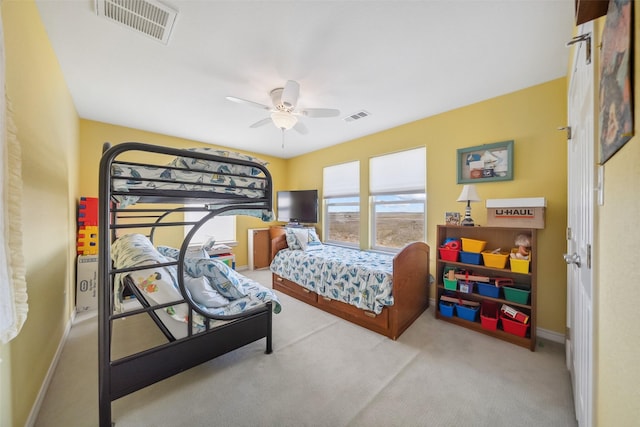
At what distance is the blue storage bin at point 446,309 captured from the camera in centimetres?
249

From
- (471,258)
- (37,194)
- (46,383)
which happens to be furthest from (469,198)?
(46,383)

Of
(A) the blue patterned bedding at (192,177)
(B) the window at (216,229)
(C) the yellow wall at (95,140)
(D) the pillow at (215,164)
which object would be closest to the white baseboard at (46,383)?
(A) the blue patterned bedding at (192,177)

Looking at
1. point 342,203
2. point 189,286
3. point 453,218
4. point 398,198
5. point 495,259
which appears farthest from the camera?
point 342,203

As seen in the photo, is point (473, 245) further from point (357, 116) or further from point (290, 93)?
point (290, 93)

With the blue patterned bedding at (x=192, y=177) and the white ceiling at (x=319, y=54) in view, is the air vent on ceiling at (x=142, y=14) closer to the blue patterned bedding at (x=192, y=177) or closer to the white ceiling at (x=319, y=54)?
the white ceiling at (x=319, y=54)

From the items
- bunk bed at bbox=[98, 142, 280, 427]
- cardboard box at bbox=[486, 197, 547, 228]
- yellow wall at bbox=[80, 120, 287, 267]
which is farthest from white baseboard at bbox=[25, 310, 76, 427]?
cardboard box at bbox=[486, 197, 547, 228]

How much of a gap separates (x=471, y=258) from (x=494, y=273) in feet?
1.01

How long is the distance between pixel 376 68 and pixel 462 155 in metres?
1.50

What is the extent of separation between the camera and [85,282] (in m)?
2.70

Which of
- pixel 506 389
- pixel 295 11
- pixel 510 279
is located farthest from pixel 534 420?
pixel 295 11

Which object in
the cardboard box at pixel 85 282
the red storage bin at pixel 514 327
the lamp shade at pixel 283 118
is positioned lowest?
the red storage bin at pixel 514 327

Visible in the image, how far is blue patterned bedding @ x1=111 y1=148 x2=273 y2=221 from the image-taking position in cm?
128

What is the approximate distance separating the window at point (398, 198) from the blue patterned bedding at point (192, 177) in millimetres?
2304

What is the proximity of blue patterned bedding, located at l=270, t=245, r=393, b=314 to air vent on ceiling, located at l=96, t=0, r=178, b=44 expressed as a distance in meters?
2.52
